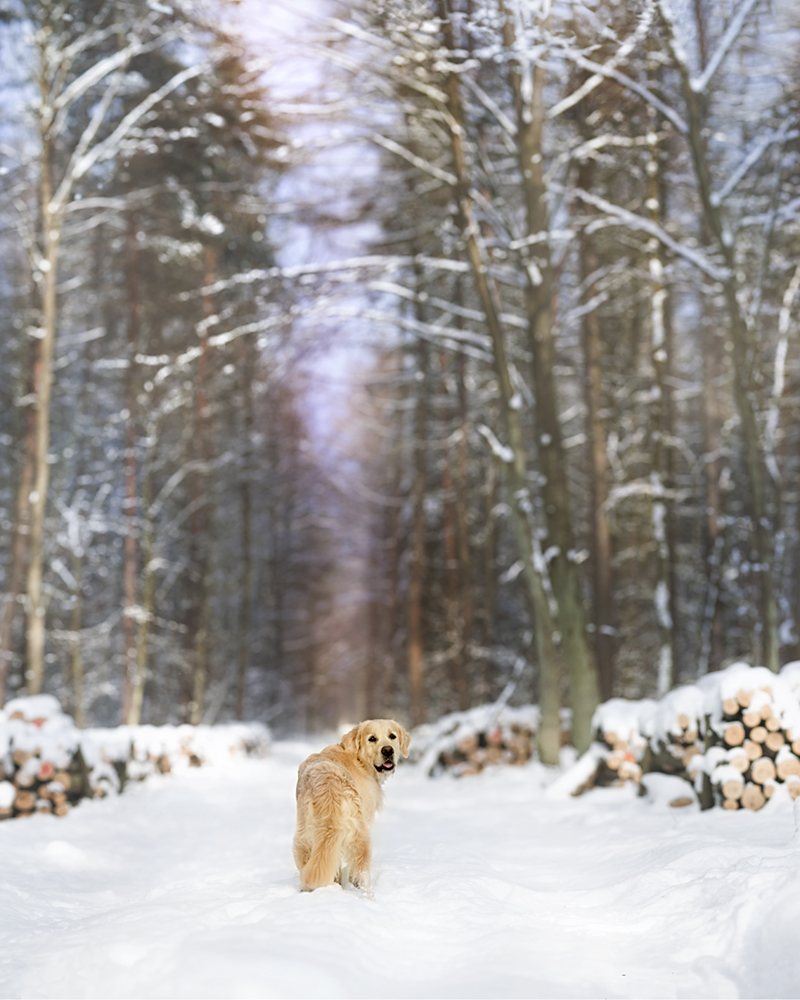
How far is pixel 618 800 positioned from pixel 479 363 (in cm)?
1094

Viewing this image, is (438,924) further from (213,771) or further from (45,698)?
(213,771)

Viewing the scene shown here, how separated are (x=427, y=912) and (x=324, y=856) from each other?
0.56m

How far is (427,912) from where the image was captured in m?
3.93

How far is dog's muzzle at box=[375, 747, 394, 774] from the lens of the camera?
462 cm

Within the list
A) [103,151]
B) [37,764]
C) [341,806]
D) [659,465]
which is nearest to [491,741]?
[659,465]

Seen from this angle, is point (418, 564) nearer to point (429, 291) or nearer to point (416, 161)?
point (429, 291)

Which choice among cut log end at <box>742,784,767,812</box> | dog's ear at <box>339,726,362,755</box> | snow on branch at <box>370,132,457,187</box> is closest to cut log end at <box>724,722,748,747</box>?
cut log end at <box>742,784,767,812</box>

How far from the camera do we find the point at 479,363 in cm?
1669

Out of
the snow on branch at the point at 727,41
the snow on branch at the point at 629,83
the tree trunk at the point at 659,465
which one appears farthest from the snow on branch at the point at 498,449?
the snow on branch at the point at 727,41

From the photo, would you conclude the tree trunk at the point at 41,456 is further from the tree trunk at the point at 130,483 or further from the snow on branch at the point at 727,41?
the snow on branch at the point at 727,41

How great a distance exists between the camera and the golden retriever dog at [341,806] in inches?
161

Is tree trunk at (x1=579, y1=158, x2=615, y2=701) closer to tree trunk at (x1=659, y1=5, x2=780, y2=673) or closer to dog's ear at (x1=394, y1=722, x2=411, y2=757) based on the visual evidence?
tree trunk at (x1=659, y1=5, x2=780, y2=673)

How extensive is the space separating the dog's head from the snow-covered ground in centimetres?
62

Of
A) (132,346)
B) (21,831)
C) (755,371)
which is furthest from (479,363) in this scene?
(21,831)
